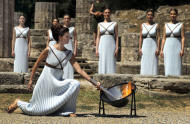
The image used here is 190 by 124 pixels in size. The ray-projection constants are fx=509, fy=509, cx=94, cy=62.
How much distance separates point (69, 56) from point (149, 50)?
15.3 feet

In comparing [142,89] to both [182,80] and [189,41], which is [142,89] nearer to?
[182,80]

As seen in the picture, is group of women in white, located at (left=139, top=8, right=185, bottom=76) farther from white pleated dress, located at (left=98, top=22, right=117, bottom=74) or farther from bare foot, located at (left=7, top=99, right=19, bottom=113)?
bare foot, located at (left=7, top=99, right=19, bottom=113)

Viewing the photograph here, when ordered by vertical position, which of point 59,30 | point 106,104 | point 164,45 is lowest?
point 106,104

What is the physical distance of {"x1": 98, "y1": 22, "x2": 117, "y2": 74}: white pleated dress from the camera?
11.8m

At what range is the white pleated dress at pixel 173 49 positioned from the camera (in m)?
11.5

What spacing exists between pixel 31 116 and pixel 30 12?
3616cm

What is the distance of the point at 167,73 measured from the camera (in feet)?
39.9

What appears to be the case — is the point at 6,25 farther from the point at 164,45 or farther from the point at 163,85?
the point at 163,85

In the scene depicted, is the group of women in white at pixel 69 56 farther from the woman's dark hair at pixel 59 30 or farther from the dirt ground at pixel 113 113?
the dirt ground at pixel 113 113

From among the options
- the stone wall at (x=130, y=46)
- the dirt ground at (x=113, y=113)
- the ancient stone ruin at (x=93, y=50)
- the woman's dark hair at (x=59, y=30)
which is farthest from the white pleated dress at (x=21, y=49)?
the woman's dark hair at (x=59, y=30)

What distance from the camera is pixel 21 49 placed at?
13281 mm

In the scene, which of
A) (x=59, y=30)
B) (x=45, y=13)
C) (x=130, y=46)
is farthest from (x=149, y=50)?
(x=45, y=13)

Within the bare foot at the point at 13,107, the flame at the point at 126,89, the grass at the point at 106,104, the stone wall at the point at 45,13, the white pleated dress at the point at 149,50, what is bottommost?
the grass at the point at 106,104

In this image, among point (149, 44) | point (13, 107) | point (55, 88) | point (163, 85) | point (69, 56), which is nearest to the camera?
point (55, 88)
